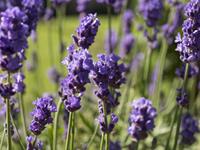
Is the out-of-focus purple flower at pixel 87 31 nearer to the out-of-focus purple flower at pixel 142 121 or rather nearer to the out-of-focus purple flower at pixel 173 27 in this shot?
the out-of-focus purple flower at pixel 142 121

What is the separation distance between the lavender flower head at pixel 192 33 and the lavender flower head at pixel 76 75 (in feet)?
1.55

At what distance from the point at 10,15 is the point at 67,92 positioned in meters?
0.47

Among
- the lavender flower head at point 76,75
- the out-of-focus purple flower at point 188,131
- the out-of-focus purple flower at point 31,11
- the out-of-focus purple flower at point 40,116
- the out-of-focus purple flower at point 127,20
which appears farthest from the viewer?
the out-of-focus purple flower at point 127,20

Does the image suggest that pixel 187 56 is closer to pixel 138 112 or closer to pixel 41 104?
pixel 138 112

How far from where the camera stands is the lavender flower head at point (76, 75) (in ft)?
6.62

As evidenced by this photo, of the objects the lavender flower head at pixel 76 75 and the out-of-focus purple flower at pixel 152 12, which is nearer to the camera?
the lavender flower head at pixel 76 75

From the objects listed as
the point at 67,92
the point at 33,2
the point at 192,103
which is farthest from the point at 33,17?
the point at 192,103

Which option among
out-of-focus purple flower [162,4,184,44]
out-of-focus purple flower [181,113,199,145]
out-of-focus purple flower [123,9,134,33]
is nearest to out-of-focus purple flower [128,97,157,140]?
out-of-focus purple flower [181,113,199,145]

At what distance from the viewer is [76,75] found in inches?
80.1

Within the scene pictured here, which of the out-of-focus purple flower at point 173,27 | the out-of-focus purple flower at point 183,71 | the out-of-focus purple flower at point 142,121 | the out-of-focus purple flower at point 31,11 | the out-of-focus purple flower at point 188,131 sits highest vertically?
the out-of-focus purple flower at point 173,27

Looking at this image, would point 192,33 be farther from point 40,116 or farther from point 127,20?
point 127,20

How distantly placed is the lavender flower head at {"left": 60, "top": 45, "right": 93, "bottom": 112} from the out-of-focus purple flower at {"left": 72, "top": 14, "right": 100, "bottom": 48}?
3.1 inches

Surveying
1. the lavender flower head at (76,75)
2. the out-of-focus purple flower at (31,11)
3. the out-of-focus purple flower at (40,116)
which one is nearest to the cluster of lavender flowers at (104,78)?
the lavender flower head at (76,75)

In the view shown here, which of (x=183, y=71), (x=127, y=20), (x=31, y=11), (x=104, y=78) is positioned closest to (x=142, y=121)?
(x=104, y=78)
